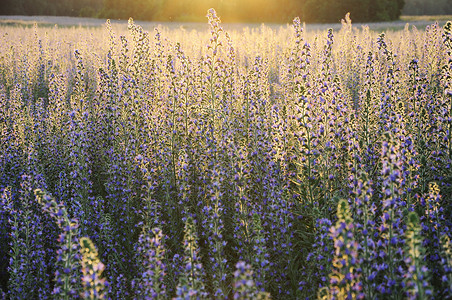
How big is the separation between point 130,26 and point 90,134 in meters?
2.02

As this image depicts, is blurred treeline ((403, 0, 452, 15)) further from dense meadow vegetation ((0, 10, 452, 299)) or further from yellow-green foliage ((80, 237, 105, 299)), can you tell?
yellow-green foliage ((80, 237, 105, 299))

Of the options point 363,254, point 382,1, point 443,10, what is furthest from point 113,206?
point 443,10

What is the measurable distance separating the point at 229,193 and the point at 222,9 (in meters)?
50.4

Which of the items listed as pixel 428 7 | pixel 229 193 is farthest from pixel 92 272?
pixel 428 7

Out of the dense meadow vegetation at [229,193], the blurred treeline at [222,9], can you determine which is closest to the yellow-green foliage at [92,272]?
the dense meadow vegetation at [229,193]

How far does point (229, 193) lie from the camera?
4.71 meters

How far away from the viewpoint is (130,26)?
662 cm

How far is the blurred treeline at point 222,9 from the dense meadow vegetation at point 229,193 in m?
40.5

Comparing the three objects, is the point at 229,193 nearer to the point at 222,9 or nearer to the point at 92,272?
the point at 92,272

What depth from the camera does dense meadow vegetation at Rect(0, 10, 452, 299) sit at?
2785 millimetres

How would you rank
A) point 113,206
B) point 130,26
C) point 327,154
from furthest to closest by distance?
point 130,26
point 113,206
point 327,154

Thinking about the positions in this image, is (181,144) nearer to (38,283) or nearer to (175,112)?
(175,112)

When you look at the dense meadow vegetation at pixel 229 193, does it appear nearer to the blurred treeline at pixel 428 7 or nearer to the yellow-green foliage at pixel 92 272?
the yellow-green foliage at pixel 92 272

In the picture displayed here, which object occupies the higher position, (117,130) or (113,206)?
(117,130)
